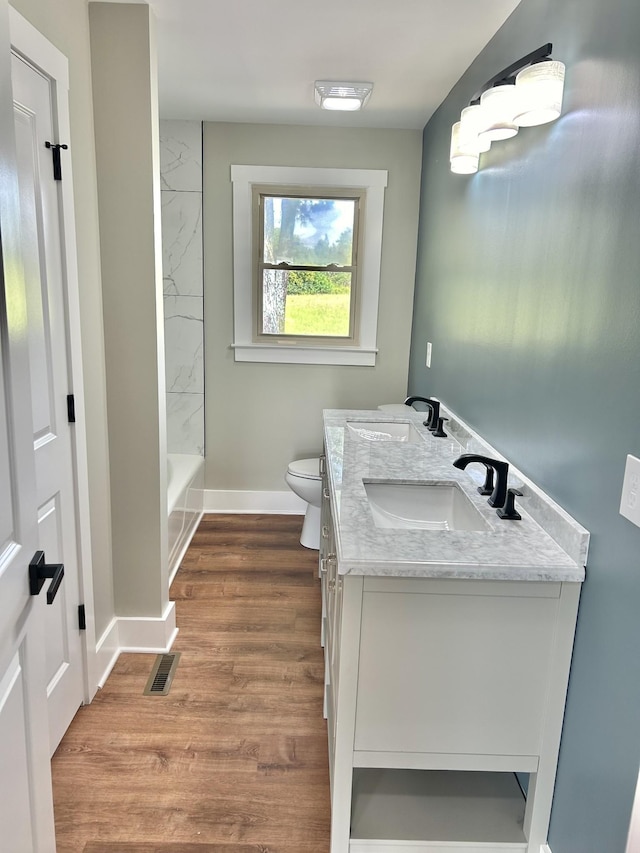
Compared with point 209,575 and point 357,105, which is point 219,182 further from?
point 209,575

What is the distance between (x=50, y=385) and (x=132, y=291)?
22.7 inches

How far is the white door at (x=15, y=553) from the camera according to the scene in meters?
1.00

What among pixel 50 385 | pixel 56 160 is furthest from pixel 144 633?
pixel 56 160

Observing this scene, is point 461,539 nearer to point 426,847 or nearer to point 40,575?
point 426,847

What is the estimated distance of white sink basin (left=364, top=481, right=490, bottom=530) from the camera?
1.90m

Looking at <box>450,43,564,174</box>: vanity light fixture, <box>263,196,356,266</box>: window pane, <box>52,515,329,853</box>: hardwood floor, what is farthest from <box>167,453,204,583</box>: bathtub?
<box>450,43,564,174</box>: vanity light fixture

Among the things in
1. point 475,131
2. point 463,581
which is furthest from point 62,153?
point 463,581

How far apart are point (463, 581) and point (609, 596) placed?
0.30 m

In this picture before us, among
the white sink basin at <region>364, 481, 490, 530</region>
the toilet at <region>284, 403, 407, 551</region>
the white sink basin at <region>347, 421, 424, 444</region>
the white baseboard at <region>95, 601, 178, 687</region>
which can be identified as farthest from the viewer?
the toilet at <region>284, 403, 407, 551</region>

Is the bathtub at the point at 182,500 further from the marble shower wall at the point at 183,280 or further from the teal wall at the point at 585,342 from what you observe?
the teal wall at the point at 585,342

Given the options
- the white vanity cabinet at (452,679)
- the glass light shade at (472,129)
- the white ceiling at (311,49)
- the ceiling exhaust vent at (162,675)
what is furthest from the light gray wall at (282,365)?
the white vanity cabinet at (452,679)

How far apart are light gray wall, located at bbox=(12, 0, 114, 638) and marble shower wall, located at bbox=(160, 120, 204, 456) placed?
4.99 feet

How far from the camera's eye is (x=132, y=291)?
2.24m

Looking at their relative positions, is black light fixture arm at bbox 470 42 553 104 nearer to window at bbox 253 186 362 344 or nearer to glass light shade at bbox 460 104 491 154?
glass light shade at bbox 460 104 491 154
